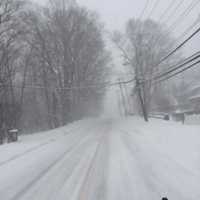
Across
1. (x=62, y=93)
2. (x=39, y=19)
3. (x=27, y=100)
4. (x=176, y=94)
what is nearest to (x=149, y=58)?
(x=62, y=93)

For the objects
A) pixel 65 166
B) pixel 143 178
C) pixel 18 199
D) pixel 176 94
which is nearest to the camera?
pixel 18 199

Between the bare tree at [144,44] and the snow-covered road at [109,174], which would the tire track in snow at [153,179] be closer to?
the snow-covered road at [109,174]

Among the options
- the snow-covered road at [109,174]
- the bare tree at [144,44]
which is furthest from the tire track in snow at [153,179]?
the bare tree at [144,44]

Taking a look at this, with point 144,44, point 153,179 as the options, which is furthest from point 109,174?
point 144,44

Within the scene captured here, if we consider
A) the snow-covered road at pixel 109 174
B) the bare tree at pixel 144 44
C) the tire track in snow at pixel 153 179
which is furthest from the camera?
the bare tree at pixel 144 44

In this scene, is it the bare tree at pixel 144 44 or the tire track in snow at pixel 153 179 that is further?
the bare tree at pixel 144 44

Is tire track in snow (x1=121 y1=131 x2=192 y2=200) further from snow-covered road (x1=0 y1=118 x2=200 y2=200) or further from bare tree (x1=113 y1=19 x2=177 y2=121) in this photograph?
bare tree (x1=113 y1=19 x2=177 y2=121)

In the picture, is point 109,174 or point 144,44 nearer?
point 109,174

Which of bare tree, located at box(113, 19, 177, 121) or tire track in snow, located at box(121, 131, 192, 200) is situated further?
bare tree, located at box(113, 19, 177, 121)

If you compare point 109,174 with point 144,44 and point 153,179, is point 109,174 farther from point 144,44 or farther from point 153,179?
point 144,44

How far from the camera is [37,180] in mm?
6734

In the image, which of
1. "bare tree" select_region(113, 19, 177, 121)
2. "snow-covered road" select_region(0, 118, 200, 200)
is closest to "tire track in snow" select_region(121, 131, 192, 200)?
"snow-covered road" select_region(0, 118, 200, 200)

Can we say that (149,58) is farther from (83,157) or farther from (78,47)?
(83,157)

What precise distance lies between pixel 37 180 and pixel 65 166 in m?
1.61
